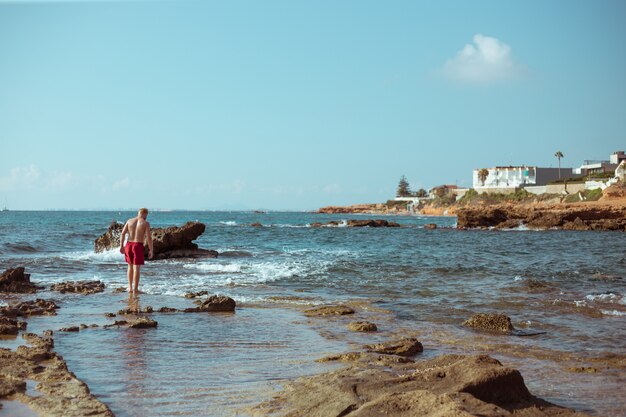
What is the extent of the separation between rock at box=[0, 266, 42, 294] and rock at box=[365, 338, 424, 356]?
9.19 m

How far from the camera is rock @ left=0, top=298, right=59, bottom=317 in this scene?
9875 mm

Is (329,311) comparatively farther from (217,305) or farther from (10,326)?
(10,326)

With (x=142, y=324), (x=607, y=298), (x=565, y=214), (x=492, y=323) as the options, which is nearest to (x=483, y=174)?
(x=565, y=214)

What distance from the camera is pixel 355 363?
695 centimetres

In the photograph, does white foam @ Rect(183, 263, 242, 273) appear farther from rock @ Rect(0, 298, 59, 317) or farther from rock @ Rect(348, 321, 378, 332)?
rock @ Rect(348, 321, 378, 332)

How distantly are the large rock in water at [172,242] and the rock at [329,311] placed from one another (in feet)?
48.1

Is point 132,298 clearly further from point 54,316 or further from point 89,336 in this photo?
point 89,336

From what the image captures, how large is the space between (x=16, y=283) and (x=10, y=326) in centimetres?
591

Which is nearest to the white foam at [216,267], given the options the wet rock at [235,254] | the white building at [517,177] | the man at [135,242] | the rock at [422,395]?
the wet rock at [235,254]

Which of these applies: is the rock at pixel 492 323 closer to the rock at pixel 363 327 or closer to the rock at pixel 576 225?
the rock at pixel 363 327

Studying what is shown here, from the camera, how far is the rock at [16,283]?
44.3ft

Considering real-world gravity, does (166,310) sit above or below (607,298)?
above

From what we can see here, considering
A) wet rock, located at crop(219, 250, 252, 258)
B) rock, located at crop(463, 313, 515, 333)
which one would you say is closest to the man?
rock, located at crop(463, 313, 515, 333)

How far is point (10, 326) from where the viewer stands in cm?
848
